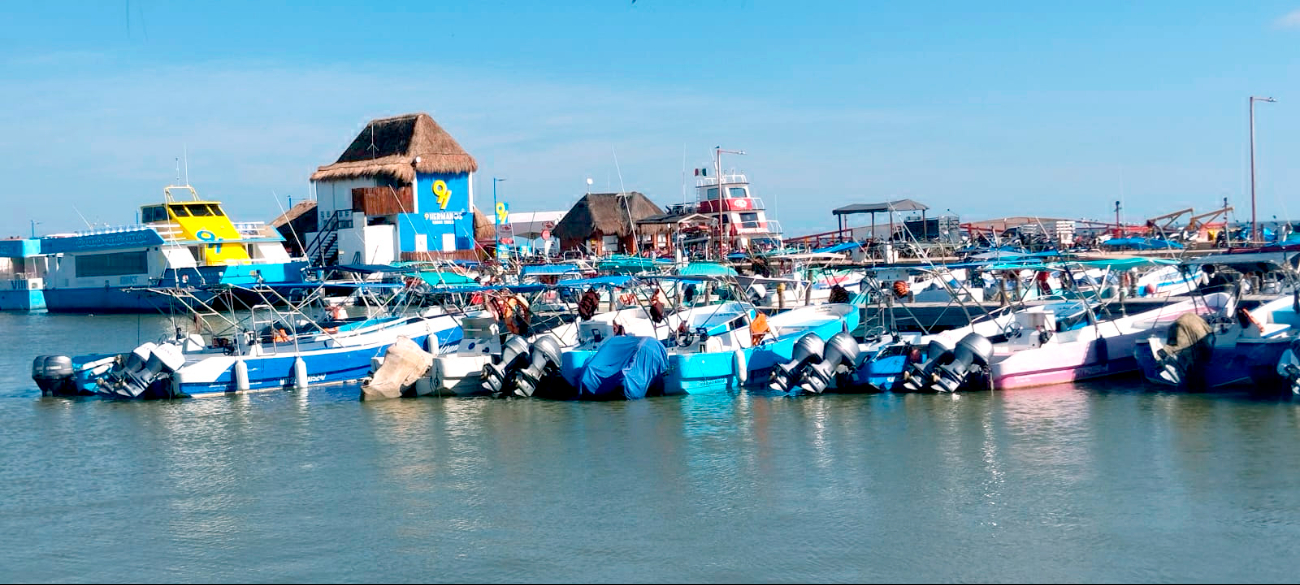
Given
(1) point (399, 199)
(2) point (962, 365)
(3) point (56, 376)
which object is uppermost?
(1) point (399, 199)

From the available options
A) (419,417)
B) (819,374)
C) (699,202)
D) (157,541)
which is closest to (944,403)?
(819,374)

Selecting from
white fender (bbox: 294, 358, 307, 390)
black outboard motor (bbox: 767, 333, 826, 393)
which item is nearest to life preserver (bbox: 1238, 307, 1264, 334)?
black outboard motor (bbox: 767, 333, 826, 393)

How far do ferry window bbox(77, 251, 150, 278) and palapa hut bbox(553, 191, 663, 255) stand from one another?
71.0 feet

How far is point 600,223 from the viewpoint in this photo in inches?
2749

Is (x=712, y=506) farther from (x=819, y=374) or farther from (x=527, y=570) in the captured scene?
(x=819, y=374)

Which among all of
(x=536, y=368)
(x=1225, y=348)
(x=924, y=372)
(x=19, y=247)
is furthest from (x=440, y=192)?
(x=1225, y=348)

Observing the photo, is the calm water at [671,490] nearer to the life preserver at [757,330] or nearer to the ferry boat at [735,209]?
the life preserver at [757,330]

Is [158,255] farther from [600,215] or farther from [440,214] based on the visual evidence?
[600,215]

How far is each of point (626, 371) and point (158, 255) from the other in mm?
44543

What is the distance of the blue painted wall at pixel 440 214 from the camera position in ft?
217

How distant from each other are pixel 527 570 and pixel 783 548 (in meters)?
2.78

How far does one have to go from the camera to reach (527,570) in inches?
538

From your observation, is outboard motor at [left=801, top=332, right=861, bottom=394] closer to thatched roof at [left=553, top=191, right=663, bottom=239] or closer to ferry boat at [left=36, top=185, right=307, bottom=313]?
ferry boat at [left=36, top=185, right=307, bottom=313]

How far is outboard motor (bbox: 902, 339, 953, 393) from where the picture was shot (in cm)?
2353
